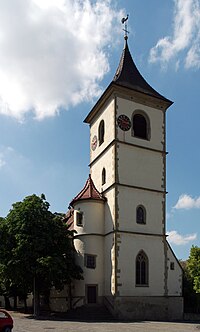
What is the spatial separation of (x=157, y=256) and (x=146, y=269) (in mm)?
1422

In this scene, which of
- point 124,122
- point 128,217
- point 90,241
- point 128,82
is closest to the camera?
point 128,217

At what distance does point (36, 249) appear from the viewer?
28.4 m

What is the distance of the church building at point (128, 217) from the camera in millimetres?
30703

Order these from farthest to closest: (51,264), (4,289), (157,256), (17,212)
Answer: (4,289) → (157,256) → (17,212) → (51,264)

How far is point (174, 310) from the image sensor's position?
32.2 m

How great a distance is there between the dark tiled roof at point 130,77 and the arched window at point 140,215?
33.4 feet

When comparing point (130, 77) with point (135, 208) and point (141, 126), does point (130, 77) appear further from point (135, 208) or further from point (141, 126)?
point (135, 208)

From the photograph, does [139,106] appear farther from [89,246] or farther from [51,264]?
[51,264]

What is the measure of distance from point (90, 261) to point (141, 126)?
12.2 m

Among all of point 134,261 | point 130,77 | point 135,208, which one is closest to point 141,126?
point 130,77

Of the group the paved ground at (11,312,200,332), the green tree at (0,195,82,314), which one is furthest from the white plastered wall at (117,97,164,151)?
the paved ground at (11,312,200,332)

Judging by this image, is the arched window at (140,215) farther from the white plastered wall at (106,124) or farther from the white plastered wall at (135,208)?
the white plastered wall at (106,124)

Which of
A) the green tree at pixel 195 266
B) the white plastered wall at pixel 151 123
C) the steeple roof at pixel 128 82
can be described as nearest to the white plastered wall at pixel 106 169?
the white plastered wall at pixel 151 123

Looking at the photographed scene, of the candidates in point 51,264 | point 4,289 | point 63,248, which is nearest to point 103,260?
point 63,248
